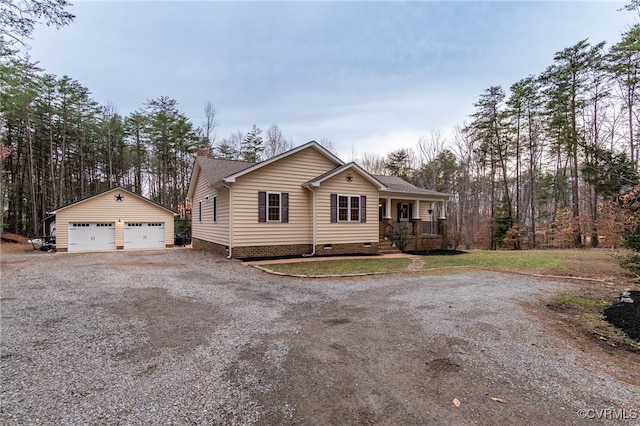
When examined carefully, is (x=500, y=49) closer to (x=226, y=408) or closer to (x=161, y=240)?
(x=226, y=408)

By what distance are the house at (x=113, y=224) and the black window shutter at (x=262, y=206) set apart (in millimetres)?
12023

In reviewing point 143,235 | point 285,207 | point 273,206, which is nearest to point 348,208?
point 285,207

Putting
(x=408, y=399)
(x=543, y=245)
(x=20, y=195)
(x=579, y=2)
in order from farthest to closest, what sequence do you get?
(x=20, y=195) < (x=543, y=245) < (x=579, y=2) < (x=408, y=399)

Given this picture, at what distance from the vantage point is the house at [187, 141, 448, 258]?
490 inches

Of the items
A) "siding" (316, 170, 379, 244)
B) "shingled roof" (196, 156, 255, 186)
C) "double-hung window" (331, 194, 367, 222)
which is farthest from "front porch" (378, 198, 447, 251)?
"shingled roof" (196, 156, 255, 186)

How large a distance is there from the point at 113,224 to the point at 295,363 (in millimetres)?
21445

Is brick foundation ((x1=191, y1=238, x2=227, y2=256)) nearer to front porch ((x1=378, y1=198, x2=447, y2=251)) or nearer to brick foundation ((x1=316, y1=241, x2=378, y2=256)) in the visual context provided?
brick foundation ((x1=316, y1=241, x2=378, y2=256))

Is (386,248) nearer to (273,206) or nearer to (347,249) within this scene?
(347,249)

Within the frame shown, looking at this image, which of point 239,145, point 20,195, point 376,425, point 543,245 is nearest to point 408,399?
point 376,425

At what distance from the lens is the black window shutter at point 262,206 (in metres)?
12.7

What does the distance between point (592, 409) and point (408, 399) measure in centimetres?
155

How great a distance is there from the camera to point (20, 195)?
1056 inches

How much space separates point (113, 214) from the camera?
1983 cm

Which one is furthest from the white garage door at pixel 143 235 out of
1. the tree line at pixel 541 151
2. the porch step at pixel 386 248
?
the tree line at pixel 541 151
